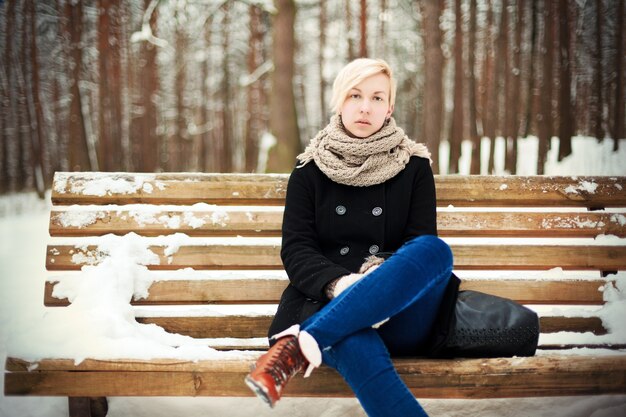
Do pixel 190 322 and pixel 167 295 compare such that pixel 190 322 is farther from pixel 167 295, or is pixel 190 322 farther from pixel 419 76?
pixel 419 76

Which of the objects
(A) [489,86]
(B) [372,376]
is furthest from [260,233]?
(A) [489,86]

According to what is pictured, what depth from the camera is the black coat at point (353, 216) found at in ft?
7.30

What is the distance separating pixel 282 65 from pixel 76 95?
178 inches

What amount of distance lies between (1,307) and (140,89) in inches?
350

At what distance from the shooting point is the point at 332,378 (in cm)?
184

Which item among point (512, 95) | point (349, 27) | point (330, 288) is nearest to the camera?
point (330, 288)

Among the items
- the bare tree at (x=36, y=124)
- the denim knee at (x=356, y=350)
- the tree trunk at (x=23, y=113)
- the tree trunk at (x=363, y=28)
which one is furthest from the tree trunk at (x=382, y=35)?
the denim knee at (x=356, y=350)

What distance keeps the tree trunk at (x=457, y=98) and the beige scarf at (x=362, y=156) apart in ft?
21.1

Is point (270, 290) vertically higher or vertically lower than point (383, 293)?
lower

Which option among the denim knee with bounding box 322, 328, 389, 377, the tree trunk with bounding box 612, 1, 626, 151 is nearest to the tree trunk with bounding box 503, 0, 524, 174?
the tree trunk with bounding box 612, 1, 626, 151

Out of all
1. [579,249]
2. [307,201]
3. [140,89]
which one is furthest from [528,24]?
[140,89]

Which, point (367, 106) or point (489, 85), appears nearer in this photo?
point (367, 106)

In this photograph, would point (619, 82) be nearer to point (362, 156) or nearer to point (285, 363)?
point (362, 156)

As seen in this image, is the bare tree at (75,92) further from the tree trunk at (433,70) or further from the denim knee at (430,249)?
the denim knee at (430,249)
